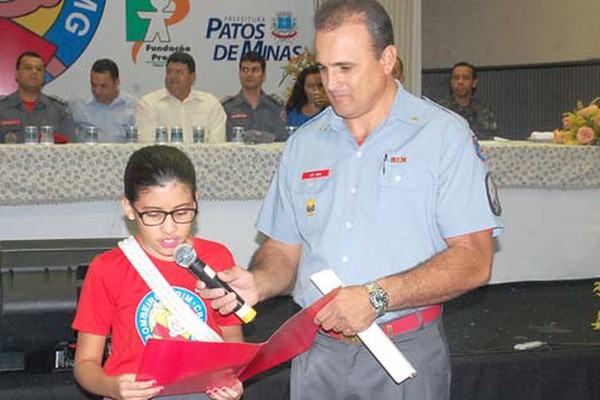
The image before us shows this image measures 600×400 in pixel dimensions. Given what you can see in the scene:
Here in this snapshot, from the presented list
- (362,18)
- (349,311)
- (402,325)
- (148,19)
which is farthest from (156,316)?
(148,19)

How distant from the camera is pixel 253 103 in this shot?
803cm

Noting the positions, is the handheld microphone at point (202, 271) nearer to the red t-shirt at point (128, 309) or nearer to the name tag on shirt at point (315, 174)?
the red t-shirt at point (128, 309)

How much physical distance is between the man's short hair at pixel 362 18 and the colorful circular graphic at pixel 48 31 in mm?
7300

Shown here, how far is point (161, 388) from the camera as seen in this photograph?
2039 millimetres

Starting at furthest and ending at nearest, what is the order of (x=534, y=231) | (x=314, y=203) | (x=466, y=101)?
Answer: 1. (x=466, y=101)
2. (x=534, y=231)
3. (x=314, y=203)

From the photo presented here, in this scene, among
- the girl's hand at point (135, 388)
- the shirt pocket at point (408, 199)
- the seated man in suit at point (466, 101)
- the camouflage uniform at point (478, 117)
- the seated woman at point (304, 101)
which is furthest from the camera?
the seated man in suit at point (466, 101)

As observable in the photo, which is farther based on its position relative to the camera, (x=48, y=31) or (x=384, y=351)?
(x=48, y=31)

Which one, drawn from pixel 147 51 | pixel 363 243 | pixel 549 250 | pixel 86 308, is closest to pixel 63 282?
pixel 86 308

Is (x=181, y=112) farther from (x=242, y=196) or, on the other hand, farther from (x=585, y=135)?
(x=585, y=135)

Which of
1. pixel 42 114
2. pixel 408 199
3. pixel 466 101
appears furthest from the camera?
pixel 466 101

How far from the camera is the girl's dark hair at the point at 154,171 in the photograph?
2.29 meters

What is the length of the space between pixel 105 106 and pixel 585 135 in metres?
3.72

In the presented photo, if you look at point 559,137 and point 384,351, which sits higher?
point 559,137

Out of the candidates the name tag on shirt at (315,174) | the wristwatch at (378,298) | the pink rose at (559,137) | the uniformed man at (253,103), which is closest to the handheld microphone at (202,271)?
the wristwatch at (378,298)
